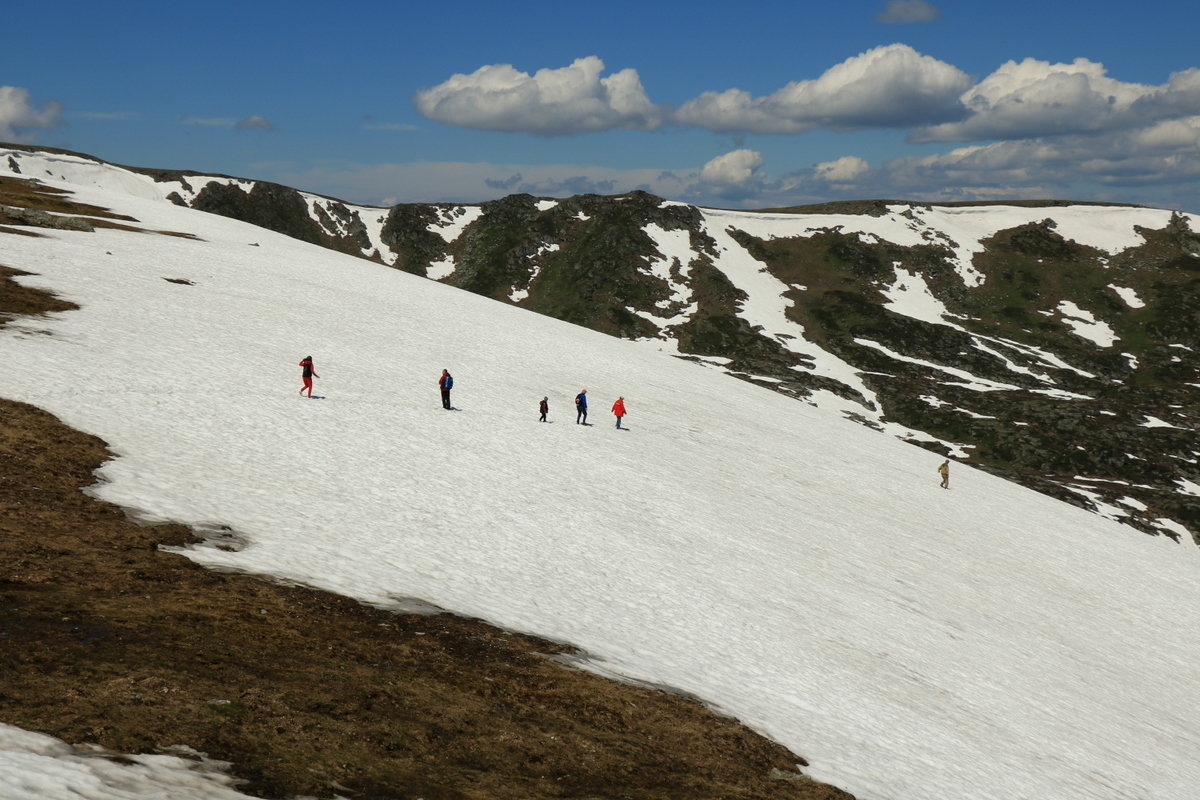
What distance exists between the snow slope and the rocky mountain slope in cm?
6307

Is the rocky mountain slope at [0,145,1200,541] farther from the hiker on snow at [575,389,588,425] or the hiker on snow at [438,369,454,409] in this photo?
the hiker on snow at [438,369,454,409]

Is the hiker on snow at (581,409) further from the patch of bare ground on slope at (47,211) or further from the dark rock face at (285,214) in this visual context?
the dark rock face at (285,214)

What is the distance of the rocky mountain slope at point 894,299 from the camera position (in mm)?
117750

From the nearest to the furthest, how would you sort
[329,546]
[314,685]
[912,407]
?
[314,685] → [329,546] → [912,407]

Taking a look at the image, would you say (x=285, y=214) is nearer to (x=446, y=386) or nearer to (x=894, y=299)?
(x=894, y=299)

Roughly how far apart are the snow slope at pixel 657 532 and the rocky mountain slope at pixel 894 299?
63072 millimetres

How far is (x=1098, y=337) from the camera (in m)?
159

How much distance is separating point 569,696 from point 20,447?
17637 mm

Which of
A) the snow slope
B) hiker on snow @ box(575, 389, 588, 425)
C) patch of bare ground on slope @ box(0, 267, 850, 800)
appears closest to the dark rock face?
the snow slope

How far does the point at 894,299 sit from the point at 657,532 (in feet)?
497

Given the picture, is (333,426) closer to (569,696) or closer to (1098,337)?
(569,696)

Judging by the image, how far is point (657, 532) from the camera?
31.3 m

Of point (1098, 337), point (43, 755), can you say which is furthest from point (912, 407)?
point (43, 755)

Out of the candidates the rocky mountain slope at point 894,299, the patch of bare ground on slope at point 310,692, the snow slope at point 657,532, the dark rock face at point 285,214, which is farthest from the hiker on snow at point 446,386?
the dark rock face at point 285,214
